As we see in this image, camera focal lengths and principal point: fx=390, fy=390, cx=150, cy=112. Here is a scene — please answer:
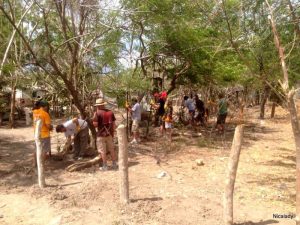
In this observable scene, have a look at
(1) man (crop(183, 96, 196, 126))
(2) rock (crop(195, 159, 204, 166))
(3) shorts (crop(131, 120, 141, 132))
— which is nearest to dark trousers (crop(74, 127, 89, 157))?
(3) shorts (crop(131, 120, 141, 132))

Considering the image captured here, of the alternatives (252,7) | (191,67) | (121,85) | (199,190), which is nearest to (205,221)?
(199,190)

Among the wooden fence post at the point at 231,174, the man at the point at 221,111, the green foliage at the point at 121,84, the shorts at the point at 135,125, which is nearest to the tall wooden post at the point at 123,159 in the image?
the wooden fence post at the point at 231,174

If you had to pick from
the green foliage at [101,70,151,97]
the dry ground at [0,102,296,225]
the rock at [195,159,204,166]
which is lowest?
the dry ground at [0,102,296,225]

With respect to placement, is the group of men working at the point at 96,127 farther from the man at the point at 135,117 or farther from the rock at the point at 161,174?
the rock at the point at 161,174

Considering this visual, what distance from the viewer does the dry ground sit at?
20.3 ft

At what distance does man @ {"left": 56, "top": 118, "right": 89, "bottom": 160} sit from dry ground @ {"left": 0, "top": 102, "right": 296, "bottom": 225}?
0.39m

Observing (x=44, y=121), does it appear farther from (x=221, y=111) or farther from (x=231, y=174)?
(x=221, y=111)

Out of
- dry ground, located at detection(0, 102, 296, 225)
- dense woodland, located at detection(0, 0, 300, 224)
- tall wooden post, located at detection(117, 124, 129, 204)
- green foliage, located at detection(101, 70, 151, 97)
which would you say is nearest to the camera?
dry ground, located at detection(0, 102, 296, 225)

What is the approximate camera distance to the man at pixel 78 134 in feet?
30.5

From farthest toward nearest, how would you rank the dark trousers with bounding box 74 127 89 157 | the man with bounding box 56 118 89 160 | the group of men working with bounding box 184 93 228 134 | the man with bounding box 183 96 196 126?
the man with bounding box 183 96 196 126 → the group of men working with bounding box 184 93 228 134 → the dark trousers with bounding box 74 127 89 157 → the man with bounding box 56 118 89 160

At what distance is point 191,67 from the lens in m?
14.6

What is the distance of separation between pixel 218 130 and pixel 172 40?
13.5ft

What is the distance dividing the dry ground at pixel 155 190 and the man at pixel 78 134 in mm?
390

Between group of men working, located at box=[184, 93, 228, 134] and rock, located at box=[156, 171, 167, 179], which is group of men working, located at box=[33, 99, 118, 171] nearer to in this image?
rock, located at box=[156, 171, 167, 179]
